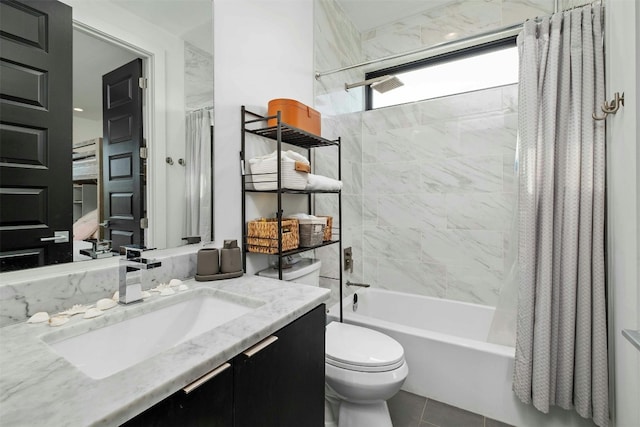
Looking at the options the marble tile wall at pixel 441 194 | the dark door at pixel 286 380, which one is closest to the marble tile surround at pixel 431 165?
the marble tile wall at pixel 441 194

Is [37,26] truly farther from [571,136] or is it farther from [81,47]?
[571,136]

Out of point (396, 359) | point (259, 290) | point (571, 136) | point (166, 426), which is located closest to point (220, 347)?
point (166, 426)

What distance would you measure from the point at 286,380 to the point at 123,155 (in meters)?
0.93

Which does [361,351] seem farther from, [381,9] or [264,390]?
[381,9]

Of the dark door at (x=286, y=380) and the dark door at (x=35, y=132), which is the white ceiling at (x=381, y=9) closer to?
the dark door at (x=35, y=132)

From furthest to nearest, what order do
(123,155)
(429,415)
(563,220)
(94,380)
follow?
(429,415) → (563,220) → (123,155) → (94,380)

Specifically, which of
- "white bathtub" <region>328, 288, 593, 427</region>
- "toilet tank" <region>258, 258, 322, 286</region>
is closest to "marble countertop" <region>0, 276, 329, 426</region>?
"toilet tank" <region>258, 258, 322, 286</region>

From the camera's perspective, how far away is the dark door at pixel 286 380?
69cm

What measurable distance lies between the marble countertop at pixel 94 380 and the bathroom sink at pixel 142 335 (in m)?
0.03

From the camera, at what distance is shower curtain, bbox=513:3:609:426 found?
4.43ft

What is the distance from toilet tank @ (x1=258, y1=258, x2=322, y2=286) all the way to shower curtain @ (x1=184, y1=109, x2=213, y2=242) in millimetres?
368

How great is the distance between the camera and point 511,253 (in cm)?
162

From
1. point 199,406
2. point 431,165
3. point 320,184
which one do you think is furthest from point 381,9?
point 199,406

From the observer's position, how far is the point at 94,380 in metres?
0.51
